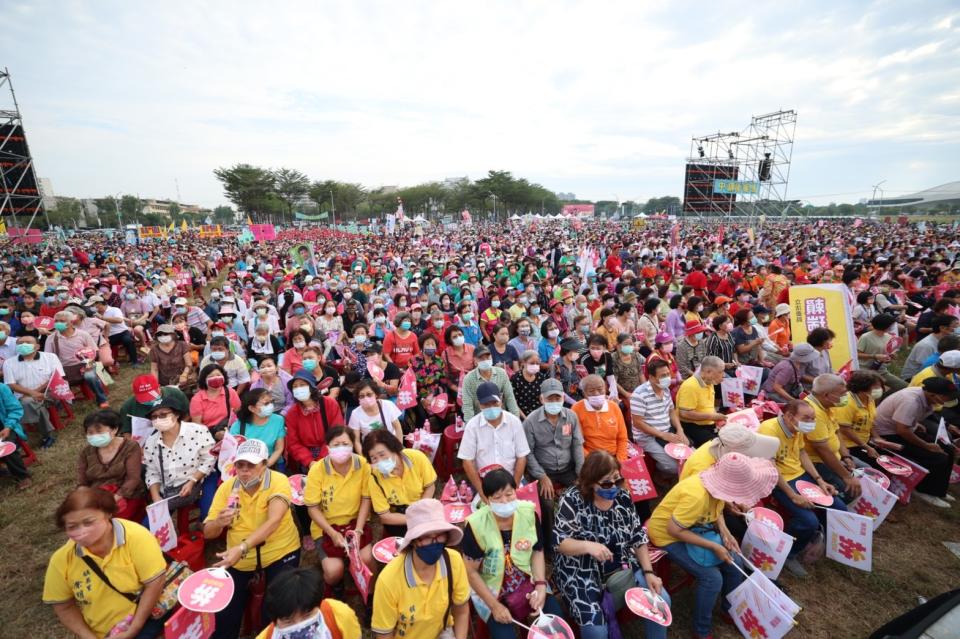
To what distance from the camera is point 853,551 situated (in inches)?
144

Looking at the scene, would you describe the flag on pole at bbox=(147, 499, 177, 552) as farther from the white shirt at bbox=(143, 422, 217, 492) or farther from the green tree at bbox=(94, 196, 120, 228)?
the green tree at bbox=(94, 196, 120, 228)

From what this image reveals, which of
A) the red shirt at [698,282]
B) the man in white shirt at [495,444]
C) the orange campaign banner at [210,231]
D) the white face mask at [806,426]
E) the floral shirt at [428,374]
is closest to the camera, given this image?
the white face mask at [806,426]

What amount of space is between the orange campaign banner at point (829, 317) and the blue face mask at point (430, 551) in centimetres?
663

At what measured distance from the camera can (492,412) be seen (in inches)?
157

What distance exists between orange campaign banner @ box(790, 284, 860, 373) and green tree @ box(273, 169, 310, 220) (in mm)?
60832

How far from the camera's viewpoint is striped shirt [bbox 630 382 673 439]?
4.77 meters

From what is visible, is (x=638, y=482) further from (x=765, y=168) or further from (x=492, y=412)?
(x=765, y=168)

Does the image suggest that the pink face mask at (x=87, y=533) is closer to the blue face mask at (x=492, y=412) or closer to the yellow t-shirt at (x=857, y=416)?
the blue face mask at (x=492, y=412)

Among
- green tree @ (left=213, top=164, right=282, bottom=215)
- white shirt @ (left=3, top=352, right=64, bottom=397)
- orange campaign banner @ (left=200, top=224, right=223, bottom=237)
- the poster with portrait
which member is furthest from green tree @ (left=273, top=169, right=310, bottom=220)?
white shirt @ (left=3, top=352, right=64, bottom=397)

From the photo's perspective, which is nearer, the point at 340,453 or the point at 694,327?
the point at 340,453

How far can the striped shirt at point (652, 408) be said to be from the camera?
4.77 metres

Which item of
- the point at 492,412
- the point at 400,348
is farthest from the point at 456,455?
the point at 400,348

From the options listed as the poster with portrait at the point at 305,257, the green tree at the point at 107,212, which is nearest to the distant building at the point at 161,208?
the green tree at the point at 107,212

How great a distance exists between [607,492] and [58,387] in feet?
26.4
